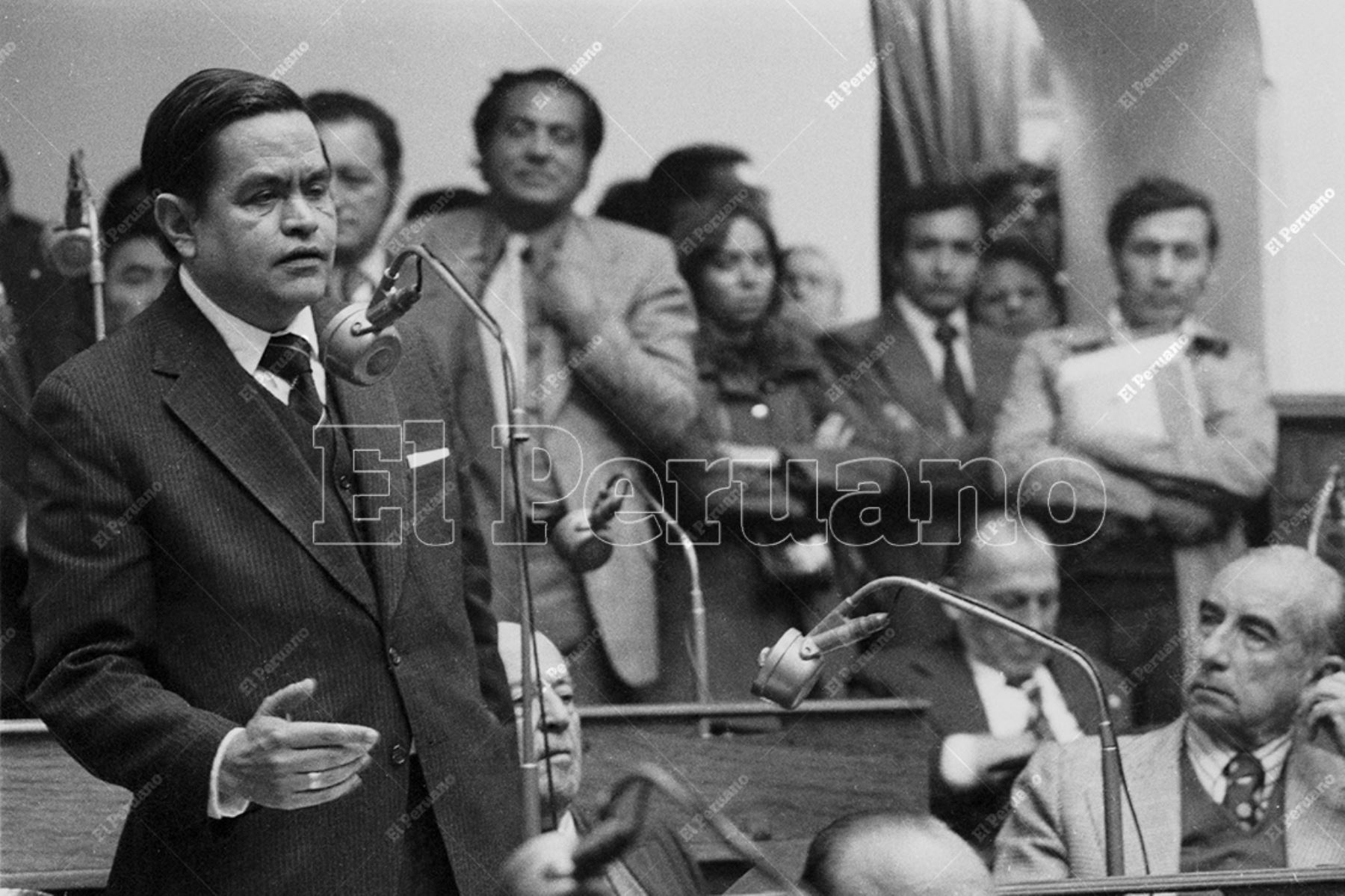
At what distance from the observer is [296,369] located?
2459 mm

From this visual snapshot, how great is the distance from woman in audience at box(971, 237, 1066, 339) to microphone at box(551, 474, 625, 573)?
1.07 m

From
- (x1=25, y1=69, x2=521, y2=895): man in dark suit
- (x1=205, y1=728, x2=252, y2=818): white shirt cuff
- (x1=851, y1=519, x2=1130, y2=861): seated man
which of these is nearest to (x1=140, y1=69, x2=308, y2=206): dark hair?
(x1=25, y1=69, x2=521, y2=895): man in dark suit

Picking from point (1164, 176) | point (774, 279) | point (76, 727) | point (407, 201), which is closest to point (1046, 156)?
point (1164, 176)

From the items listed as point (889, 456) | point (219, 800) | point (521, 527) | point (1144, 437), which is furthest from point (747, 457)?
point (219, 800)

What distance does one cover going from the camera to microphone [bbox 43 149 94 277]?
421 cm

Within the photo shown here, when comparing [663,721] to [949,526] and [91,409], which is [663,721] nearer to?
[949,526]

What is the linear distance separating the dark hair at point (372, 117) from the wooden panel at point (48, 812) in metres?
1.52

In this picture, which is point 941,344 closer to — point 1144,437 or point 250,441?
point 1144,437

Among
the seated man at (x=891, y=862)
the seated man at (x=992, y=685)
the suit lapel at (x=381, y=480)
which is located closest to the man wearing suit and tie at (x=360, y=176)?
the seated man at (x=992, y=685)

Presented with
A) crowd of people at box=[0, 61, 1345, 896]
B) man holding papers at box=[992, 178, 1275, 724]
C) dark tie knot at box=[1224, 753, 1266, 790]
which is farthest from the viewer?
man holding papers at box=[992, 178, 1275, 724]

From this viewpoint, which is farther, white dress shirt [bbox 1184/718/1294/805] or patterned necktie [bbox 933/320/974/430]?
patterned necktie [bbox 933/320/974/430]

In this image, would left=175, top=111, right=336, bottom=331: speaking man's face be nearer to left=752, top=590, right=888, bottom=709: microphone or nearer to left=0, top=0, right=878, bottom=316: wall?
left=752, top=590, right=888, bottom=709: microphone

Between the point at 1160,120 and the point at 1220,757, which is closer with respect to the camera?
the point at 1220,757

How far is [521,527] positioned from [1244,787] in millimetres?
2791
